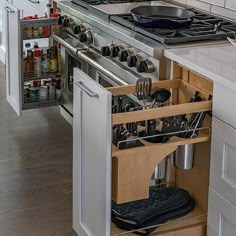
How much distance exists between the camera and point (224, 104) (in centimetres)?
213

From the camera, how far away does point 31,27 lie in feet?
12.5

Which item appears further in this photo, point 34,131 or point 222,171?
point 34,131

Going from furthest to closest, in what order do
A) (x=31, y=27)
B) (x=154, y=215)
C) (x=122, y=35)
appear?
(x=31, y=27) < (x=122, y=35) < (x=154, y=215)

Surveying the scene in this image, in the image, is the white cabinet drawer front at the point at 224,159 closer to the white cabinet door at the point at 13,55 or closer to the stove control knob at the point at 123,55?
the stove control knob at the point at 123,55

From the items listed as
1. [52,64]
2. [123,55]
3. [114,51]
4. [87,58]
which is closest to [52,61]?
[52,64]

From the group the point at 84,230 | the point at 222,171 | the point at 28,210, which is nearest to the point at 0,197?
the point at 28,210

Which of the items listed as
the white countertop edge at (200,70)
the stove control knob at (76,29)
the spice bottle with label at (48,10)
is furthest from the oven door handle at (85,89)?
the spice bottle with label at (48,10)

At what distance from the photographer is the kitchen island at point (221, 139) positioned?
2113 millimetres

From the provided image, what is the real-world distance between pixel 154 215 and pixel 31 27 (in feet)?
6.03

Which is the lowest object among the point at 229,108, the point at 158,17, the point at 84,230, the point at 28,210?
the point at 28,210

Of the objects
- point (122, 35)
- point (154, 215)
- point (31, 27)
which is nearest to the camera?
point (154, 215)

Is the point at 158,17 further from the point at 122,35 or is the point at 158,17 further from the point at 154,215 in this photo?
Answer: the point at 154,215

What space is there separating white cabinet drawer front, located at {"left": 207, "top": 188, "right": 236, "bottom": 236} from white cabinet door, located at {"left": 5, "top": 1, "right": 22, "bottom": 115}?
1.83m

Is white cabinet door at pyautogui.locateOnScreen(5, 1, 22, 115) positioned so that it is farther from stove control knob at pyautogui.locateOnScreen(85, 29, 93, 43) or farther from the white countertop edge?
the white countertop edge
